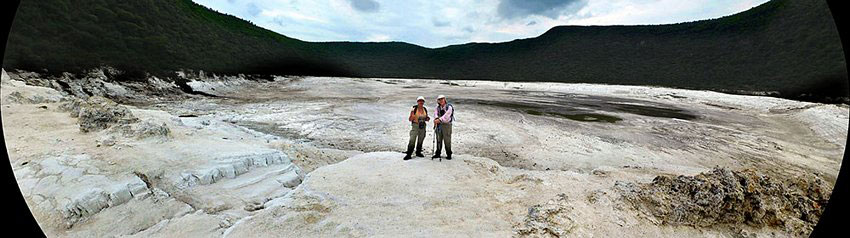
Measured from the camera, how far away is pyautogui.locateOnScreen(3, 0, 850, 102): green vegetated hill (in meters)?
17.6

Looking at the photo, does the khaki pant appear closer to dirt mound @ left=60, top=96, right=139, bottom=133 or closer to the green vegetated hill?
dirt mound @ left=60, top=96, right=139, bottom=133

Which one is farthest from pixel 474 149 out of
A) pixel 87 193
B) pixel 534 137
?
pixel 87 193

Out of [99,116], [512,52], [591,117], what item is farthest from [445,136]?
[512,52]

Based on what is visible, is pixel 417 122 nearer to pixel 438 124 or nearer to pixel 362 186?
pixel 438 124

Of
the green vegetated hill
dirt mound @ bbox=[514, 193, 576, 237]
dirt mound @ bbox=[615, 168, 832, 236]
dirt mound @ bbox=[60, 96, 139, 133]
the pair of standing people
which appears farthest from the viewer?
the green vegetated hill

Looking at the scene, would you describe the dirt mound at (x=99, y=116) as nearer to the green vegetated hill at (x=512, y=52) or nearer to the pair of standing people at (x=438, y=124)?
the pair of standing people at (x=438, y=124)

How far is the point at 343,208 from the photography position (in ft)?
15.2

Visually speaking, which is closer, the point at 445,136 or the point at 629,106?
the point at 445,136

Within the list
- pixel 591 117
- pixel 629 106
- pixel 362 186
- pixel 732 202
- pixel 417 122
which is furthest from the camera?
pixel 629 106

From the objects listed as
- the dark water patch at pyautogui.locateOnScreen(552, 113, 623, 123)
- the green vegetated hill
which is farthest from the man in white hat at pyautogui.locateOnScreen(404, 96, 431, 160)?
the dark water patch at pyautogui.locateOnScreen(552, 113, 623, 123)

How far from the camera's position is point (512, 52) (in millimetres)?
69250

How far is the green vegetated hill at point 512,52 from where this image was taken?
1759 centimetres

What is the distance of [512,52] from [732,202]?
6775 centimetres

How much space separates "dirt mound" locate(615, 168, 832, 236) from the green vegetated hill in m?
3.63
